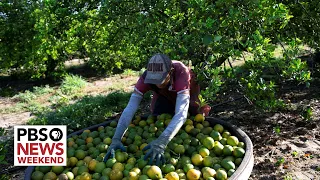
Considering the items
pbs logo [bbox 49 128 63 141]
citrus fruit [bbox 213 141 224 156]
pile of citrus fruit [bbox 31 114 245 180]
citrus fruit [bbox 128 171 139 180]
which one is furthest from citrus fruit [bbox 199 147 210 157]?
pbs logo [bbox 49 128 63 141]

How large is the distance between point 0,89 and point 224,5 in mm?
10549

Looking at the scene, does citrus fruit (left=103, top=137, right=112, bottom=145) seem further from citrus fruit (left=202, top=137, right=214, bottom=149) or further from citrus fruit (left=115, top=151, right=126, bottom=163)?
citrus fruit (left=202, top=137, right=214, bottom=149)

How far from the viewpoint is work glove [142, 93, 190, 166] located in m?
3.24

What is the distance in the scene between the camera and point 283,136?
514cm

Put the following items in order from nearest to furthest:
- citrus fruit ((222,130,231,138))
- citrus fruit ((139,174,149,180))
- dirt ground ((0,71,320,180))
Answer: citrus fruit ((139,174,149,180)), citrus fruit ((222,130,231,138)), dirt ground ((0,71,320,180))

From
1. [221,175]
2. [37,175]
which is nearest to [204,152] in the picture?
[221,175]

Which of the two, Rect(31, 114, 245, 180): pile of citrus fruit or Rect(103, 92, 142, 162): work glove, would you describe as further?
Rect(103, 92, 142, 162): work glove

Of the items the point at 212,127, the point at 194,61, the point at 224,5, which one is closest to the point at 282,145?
the point at 212,127

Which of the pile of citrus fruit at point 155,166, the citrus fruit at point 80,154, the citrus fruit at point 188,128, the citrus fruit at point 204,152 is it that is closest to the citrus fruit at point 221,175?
the pile of citrus fruit at point 155,166

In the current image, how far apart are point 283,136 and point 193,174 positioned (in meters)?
2.67

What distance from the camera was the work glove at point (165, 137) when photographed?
128 inches

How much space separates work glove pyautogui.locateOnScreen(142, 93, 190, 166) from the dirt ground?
52.5 inches

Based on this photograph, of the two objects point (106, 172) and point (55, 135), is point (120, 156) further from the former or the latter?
point (55, 135)

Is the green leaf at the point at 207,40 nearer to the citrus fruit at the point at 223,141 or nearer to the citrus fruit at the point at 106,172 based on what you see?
the citrus fruit at the point at 223,141
